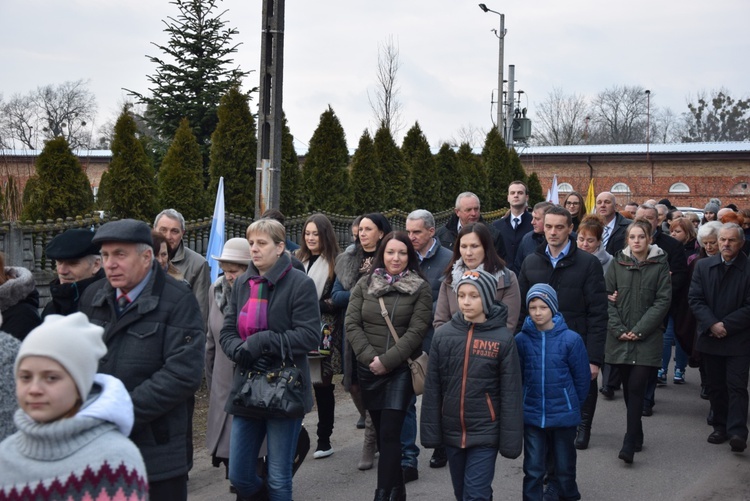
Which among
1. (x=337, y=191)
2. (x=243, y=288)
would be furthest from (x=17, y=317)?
(x=337, y=191)

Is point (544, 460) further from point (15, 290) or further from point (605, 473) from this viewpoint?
point (15, 290)

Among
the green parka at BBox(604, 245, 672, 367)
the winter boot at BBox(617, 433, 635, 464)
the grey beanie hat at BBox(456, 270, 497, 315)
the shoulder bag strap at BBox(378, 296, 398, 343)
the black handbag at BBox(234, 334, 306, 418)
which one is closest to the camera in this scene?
the black handbag at BBox(234, 334, 306, 418)

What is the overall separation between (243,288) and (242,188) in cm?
887

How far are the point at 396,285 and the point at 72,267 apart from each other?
230cm

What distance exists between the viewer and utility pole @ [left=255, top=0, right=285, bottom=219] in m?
10.8

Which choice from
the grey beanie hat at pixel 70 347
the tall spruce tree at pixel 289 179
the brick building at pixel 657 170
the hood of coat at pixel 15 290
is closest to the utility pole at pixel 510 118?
the brick building at pixel 657 170

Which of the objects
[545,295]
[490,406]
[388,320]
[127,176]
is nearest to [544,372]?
[545,295]

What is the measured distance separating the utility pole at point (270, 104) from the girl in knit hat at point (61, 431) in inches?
316

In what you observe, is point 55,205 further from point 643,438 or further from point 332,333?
point 643,438

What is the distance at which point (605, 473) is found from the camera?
6.90 meters

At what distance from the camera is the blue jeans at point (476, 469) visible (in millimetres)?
5074

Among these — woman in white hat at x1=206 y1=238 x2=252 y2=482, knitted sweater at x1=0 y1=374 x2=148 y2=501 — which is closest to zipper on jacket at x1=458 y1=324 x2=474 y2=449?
woman in white hat at x1=206 y1=238 x2=252 y2=482

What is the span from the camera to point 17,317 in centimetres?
423

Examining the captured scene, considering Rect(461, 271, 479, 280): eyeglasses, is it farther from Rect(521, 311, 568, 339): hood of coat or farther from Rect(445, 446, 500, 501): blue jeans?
Rect(445, 446, 500, 501): blue jeans
